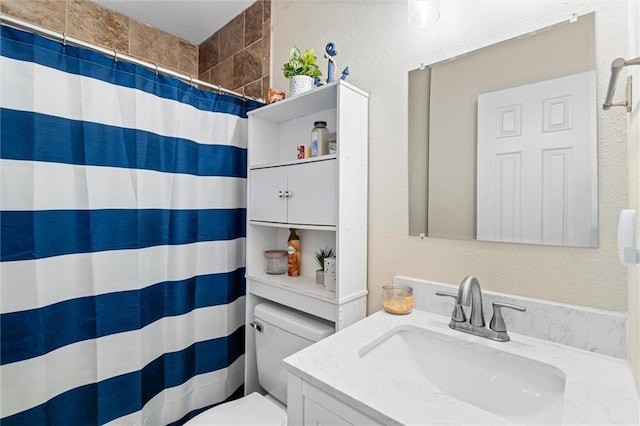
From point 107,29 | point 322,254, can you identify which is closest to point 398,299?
point 322,254

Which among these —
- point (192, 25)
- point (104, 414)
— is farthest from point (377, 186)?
point (192, 25)

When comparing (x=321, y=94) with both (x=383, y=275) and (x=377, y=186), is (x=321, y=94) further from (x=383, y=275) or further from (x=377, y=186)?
(x=383, y=275)

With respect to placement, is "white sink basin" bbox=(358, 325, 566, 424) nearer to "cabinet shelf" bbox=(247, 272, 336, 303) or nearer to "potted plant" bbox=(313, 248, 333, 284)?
"cabinet shelf" bbox=(247, 272, 336, 303)

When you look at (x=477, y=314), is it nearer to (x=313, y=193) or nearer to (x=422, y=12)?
(x=313, y=193)

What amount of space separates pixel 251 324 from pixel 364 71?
50.1 inches

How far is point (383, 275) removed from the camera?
1.25m

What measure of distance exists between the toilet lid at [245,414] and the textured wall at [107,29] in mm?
2082

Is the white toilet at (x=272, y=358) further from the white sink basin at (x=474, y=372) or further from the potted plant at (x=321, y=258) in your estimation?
the white sink basin at (x=474, y=372)

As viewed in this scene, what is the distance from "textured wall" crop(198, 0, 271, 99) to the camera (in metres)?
1.80

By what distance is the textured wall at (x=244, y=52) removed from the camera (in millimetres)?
1798

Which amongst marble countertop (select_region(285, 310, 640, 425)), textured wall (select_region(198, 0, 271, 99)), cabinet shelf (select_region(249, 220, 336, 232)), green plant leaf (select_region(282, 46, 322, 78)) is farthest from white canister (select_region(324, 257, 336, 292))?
textured wall (select_region(198, 0, 271, 99))

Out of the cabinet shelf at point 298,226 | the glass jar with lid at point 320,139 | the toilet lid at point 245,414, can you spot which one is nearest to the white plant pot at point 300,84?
the glass jar with lid at point 320,139

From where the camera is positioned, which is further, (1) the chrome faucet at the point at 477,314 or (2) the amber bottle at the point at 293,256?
(2) the amber bottle at the point at 293,256

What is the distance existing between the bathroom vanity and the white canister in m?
0.22
